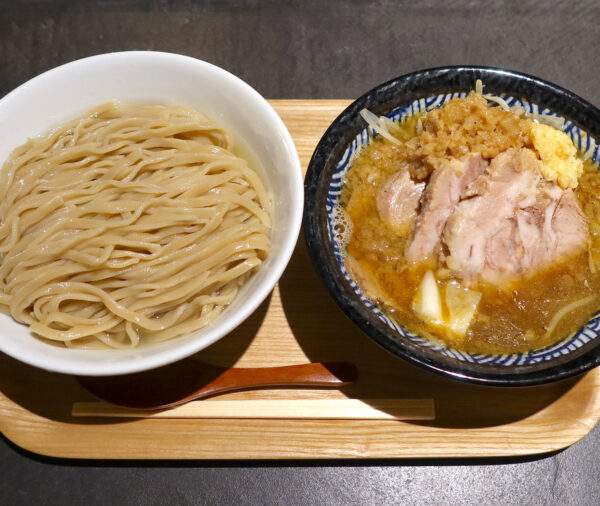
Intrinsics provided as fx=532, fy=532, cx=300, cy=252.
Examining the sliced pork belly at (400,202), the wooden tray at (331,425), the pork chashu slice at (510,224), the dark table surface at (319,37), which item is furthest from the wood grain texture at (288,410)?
the dark table surface at (319,37)

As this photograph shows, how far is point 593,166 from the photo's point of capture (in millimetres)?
2143

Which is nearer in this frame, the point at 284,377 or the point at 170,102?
the point at 284,377

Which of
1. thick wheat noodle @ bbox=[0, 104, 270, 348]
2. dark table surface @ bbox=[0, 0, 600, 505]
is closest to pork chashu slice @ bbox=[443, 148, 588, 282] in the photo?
thick wheat noodle @ bbox=[0, 104, 270, 348]

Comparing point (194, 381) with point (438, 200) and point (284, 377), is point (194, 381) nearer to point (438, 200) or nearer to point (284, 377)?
point (284, 377)

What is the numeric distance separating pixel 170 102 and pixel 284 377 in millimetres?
1143

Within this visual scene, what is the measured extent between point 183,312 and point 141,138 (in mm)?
678

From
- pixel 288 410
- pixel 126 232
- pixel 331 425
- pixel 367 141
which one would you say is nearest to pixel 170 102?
pixel 126 232

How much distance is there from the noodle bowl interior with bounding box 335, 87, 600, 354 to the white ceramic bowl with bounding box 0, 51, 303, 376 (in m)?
0.32

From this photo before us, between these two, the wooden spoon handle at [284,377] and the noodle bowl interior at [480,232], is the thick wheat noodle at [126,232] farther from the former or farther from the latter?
the noodle bowl interior at [480,232]

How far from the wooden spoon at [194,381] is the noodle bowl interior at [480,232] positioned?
321 millimetres

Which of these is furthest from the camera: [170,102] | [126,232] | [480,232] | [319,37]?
[319,37]

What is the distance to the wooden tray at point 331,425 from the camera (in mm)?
1843

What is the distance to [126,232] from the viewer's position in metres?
1.79

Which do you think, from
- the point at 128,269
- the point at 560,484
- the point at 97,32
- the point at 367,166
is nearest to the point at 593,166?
the point at 367,166
